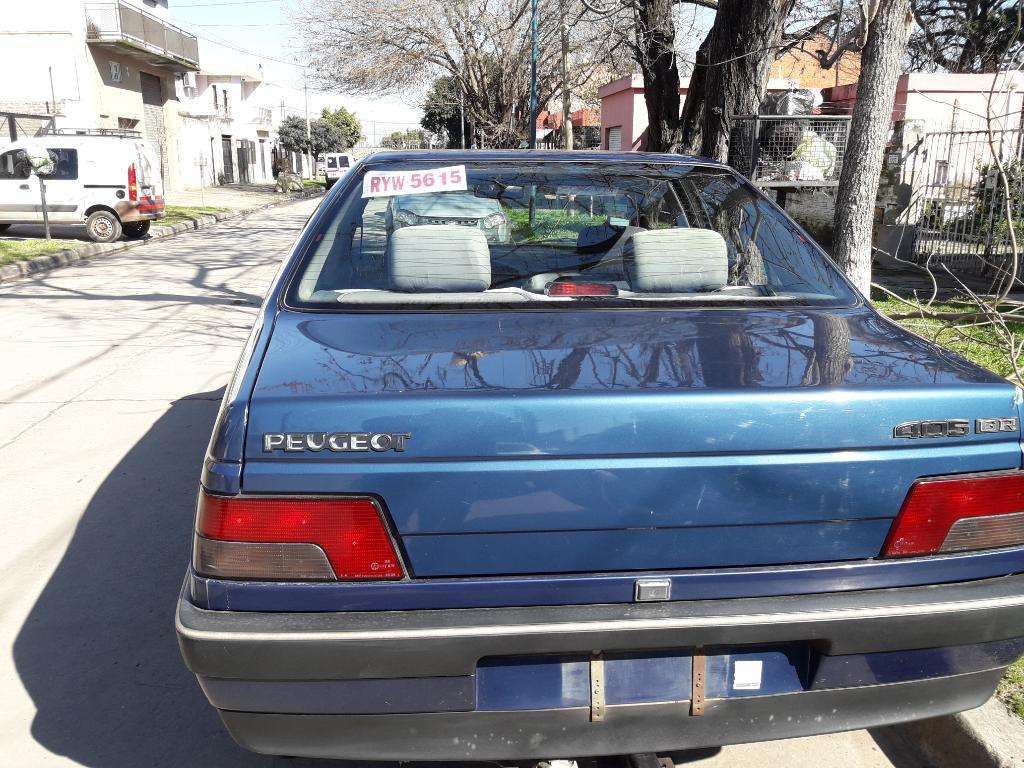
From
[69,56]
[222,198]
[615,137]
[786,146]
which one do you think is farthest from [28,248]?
[615,137]

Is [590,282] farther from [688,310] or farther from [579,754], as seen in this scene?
[579,754]

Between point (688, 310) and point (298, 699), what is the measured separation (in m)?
1.56

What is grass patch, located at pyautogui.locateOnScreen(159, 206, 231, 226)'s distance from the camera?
71.7ft

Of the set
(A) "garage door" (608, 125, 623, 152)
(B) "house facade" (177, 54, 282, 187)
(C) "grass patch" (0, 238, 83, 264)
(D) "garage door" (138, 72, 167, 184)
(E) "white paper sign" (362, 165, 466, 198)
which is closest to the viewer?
(E) "white paper sign" (362, 165, 466, 198)

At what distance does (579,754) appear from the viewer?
6.59 feet

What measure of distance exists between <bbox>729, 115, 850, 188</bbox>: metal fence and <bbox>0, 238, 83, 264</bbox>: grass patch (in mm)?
10894

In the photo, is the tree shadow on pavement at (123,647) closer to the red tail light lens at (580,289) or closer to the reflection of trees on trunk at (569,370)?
the reflection of trees on trunk at (569,370)

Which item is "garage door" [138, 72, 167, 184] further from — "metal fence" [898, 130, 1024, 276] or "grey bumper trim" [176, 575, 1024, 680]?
"grey bumper trim" [176, 575, 1024, 680]

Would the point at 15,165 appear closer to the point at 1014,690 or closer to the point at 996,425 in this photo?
the point at 1014,690

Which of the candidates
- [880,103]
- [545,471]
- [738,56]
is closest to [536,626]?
[545,471]

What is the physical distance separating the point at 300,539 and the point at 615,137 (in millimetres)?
29908

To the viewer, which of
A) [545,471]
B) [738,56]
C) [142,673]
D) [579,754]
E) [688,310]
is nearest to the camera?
[545,471]

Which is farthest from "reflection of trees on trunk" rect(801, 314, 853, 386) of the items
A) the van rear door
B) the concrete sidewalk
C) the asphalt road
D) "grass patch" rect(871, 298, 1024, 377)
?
the concrete sidewalk

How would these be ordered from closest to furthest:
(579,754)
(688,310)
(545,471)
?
(545,471), (579,754), (688,310)
